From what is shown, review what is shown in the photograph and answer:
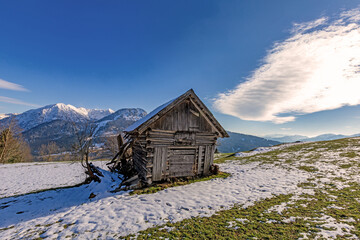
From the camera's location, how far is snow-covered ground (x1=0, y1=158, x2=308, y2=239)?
6.43m

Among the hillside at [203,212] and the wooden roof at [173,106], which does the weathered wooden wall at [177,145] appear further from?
the hillside at [203,212]

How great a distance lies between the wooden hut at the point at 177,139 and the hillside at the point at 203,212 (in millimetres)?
1726

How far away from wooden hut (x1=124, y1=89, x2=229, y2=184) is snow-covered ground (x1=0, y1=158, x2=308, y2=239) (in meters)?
1.68

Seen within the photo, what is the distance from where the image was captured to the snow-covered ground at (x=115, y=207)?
6.43 metres

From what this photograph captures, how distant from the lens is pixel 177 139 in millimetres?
12328

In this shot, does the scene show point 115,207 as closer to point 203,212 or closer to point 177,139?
point 203,212

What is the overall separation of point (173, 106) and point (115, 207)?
7687 mm

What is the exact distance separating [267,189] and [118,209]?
10164 mm

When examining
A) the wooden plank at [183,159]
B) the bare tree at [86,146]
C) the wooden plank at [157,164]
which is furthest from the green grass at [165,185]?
the bare tree at [86,146]

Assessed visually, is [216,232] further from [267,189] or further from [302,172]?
[302,172]

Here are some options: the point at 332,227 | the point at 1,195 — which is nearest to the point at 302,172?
the point at 332,227

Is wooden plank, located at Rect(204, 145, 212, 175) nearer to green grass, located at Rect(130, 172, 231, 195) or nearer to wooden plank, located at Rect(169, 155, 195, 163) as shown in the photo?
green grass, located at Rect(130, 172, 231, 195)

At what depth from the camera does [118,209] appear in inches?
314

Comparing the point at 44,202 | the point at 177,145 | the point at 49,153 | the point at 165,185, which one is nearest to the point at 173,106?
the point at 177,145
